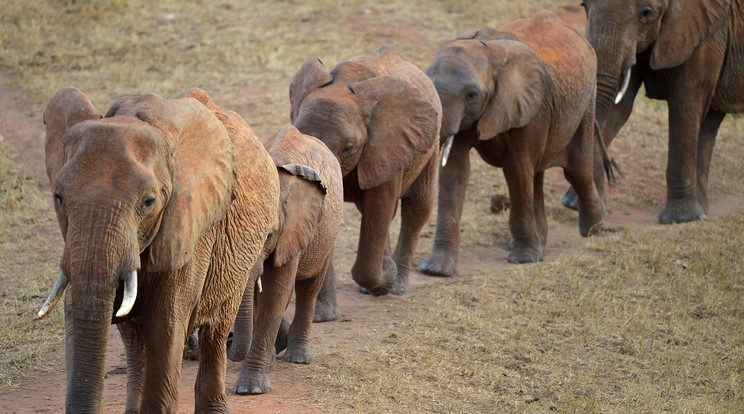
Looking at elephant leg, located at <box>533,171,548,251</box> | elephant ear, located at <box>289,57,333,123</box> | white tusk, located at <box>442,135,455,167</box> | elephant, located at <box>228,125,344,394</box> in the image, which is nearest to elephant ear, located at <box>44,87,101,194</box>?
elephant, located at <box>228,125,344,394</box>

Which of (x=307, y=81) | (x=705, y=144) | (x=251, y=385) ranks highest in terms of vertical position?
(x=307, y=81)

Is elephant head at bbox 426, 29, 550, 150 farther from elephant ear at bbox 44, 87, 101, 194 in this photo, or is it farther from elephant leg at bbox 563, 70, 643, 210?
elephant ear at bbox 44, 87, 101, 194

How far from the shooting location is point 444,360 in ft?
19.1

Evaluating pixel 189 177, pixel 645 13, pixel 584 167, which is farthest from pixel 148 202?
pixel 645 13

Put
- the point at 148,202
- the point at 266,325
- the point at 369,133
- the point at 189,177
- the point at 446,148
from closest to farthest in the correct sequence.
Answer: the point at 148,202 → the point at 189,177 → the point at 266,325 → the point at 369,133 → the point at 446,148

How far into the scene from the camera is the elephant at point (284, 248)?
16.2ft

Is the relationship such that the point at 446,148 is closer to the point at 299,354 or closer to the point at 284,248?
the point at 299,354

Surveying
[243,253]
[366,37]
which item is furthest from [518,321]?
[366,37]

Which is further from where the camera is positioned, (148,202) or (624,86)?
(624,86)

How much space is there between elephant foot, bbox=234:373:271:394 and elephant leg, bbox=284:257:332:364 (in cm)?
54

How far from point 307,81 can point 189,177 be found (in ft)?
9.62

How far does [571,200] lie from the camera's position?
997 centimetres

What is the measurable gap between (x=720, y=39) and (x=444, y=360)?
529 centimetres

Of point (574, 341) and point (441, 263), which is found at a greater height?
point (441, 263)
